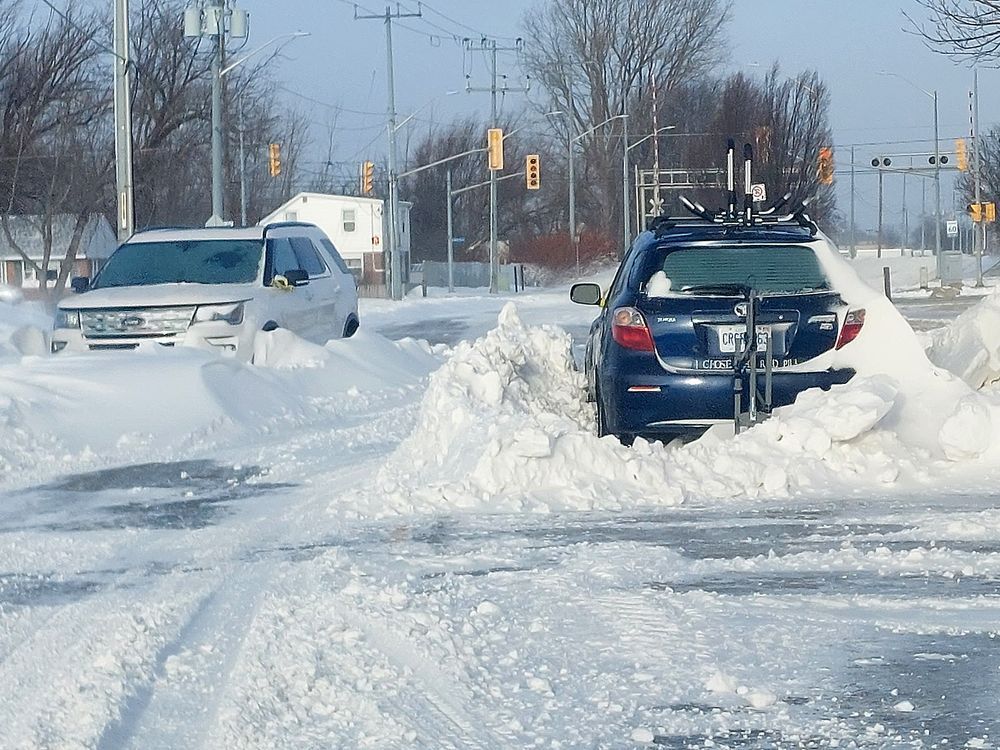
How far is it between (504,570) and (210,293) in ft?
29.2

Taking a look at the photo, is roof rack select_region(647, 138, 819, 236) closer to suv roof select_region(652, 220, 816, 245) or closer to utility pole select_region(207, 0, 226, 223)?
suv roof select_region(652, 220, 816, 245)

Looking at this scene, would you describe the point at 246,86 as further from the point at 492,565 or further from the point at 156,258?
the point at 492,565

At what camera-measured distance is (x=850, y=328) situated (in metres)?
9.45

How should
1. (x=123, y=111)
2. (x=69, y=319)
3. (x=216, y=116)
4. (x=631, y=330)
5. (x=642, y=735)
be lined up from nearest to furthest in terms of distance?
(x=642, y=735) < (x=631, y=330) < (x=69, y=319) < (x=123, y=111) < (x=216, y=116)

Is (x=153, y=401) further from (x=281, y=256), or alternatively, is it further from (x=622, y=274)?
(x=281, y=256)

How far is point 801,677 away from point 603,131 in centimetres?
7737

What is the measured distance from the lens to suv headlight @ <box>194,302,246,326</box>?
1486 centimetres

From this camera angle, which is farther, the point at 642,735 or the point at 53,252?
the point at 53,252

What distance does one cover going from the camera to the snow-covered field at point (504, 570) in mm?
4750

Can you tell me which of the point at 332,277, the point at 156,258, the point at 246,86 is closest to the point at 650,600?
the point at 156,258

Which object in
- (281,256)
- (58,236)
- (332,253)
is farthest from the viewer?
(58,236)

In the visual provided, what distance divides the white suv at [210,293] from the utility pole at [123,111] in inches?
332

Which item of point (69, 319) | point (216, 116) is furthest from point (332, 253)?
point (216, 116)

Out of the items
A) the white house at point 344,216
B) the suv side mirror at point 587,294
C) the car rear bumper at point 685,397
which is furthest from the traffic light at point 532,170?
the car rear bumper at point 685,397
